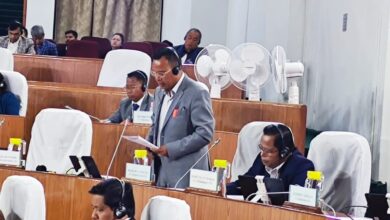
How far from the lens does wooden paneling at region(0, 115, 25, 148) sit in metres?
6.41

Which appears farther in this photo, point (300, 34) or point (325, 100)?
point (300, 34)

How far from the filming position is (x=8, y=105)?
6.77 metres

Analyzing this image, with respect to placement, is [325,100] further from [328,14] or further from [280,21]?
[280,21]

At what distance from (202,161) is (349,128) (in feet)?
9.91

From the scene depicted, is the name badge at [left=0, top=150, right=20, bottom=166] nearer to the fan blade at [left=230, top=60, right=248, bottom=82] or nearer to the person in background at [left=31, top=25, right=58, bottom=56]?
the fan blade at [left=230, top=60, right=248, bottom=82]

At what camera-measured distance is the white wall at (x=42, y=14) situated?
13062mm

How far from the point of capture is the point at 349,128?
7.55m

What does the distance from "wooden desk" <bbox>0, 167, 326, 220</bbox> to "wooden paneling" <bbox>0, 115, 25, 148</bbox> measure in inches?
68.9

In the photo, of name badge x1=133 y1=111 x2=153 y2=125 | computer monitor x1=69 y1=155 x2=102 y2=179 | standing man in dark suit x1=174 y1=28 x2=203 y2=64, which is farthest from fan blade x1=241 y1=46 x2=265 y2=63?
standing man in dark suit x1=174 y1=28 x2=203 y2=64

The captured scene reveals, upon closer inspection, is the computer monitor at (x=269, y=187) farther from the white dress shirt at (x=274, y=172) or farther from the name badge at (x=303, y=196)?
the white dress shirt at (x=274, y=172)

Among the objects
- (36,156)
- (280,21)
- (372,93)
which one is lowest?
(36,156)

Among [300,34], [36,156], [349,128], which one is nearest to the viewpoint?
[36,156]

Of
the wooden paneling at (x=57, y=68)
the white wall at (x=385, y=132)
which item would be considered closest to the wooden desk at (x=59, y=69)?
the wooden paneling at (x=57, y=68)

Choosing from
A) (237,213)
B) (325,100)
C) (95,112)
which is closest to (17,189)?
(237,213)
